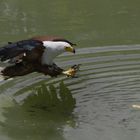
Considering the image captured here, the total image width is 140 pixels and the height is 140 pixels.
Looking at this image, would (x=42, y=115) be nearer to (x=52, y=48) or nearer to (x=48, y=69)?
(x=48, y=69)

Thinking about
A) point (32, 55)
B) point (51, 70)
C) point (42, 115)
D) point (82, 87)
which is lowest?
point (42, 115)

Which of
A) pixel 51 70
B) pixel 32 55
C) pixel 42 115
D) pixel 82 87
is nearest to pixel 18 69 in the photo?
pixel 32 55

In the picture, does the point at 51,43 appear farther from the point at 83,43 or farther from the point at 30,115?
the point at 83,43

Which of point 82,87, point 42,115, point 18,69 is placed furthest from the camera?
point 82,87

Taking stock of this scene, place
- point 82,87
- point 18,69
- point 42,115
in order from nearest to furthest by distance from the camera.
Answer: point 42,115 → point 18,69 → point 82,87

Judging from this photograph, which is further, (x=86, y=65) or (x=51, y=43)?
(x=86, y=65)

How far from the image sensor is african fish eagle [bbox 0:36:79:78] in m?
4.77

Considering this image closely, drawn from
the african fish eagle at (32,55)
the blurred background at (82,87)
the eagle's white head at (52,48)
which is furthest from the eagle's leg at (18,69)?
the blurred background at (82,87)

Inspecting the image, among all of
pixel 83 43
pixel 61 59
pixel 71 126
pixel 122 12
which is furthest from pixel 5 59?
pixel 122 12

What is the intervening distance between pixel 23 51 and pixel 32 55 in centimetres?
9

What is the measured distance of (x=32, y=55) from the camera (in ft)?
15.8

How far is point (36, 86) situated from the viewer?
5301 millimetres

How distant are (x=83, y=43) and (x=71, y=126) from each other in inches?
87.1

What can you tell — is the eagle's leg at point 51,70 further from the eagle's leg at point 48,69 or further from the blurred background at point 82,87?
the blurred background at point 82,87
